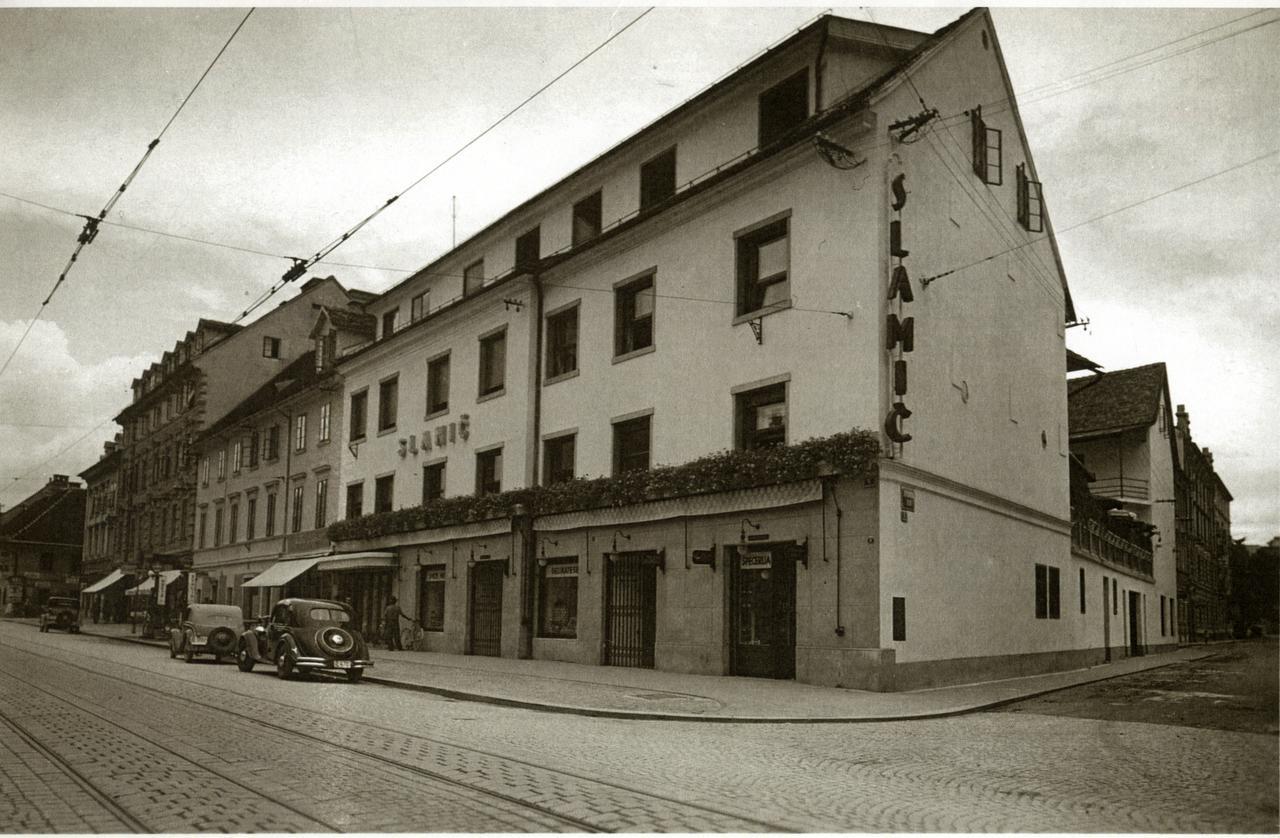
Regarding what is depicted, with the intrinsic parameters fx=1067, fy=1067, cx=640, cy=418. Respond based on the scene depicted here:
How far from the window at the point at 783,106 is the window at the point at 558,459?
8883 millimetres

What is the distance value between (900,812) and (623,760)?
3222 millimetres

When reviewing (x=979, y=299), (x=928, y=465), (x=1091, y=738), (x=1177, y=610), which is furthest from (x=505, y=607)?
(x=1177, y=610)

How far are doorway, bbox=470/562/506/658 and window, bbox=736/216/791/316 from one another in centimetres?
1061

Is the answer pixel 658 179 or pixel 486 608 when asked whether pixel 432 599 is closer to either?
pixel 486 608

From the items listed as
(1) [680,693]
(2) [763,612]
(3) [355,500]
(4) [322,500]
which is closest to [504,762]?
(1) [680,693]

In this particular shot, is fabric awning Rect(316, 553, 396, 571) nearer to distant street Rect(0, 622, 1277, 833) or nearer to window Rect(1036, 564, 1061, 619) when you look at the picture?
distant street Rect(0, 622, 1277, 833)

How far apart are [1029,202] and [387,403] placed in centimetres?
2124

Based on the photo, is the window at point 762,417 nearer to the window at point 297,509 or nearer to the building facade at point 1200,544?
the window at point 297,509

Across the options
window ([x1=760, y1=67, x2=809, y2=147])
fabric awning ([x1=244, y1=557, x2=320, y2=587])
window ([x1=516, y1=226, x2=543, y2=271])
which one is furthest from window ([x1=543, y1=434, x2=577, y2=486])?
fabric awning ([x1=244, y1=557, x2=320, y2=587])

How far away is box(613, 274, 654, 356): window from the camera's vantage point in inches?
990

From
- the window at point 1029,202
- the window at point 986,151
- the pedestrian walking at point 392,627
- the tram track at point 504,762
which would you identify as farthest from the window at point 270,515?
the window at point 986,151

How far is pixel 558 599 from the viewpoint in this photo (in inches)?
1043

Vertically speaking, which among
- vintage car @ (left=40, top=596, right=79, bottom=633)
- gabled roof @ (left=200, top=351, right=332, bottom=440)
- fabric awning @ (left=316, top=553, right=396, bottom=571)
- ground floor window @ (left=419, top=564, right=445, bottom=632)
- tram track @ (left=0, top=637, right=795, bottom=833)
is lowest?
vintage car @ (left=40, top=596, right=79, bottom=633)

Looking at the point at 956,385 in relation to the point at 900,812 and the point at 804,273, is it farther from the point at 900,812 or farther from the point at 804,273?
the point at 900,812
